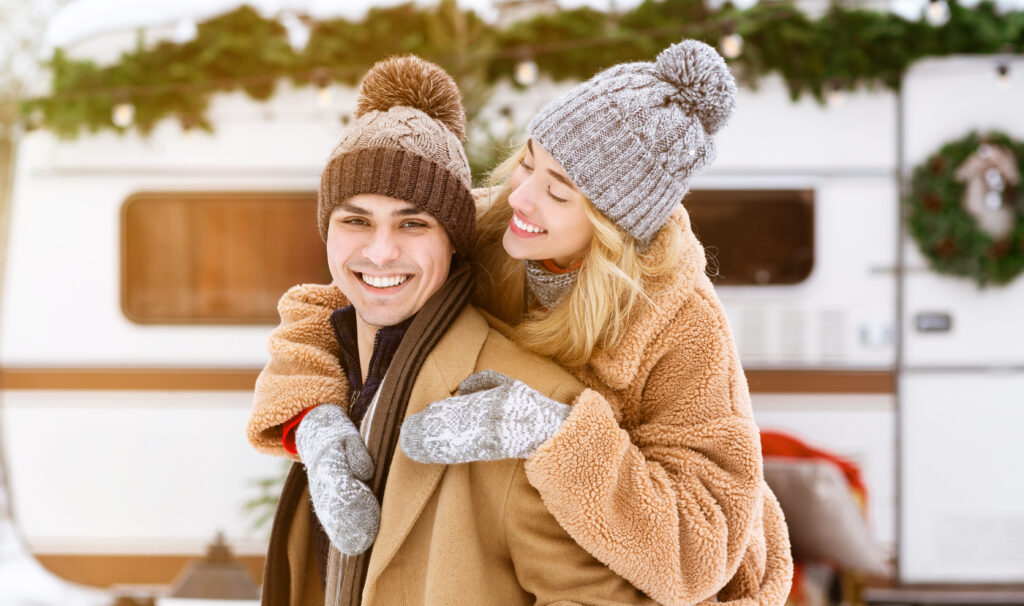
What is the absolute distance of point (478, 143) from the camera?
161 inches

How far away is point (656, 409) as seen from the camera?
1595 millimetres

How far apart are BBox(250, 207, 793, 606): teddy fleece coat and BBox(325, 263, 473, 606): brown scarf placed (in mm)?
218

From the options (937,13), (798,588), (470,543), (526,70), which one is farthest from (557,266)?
(937,13)

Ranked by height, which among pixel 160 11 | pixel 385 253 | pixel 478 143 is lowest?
pixel 385 253

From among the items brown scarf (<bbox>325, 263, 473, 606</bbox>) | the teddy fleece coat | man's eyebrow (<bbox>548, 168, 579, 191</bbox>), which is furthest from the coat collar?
brown scarf (<bbox>325, 263, 473, 606</bbox>)

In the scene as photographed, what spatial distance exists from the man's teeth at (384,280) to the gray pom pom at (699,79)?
24.7 inches

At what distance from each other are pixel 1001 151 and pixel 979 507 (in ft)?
5.91

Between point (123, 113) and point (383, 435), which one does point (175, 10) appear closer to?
point (123, 113)

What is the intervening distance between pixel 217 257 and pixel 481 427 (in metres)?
3.44

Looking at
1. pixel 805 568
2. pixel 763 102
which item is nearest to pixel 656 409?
pixel 805 568

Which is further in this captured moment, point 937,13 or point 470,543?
point 937,13

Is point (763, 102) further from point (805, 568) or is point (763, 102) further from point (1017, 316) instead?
point (805, 568)

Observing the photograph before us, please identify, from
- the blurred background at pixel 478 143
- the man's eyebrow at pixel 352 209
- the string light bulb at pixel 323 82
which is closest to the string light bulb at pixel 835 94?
the blurred background at pixel 478 143

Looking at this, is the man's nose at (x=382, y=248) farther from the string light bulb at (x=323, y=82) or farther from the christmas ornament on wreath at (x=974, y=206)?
the christmas ornament on wreath at (x=974, y=206)
